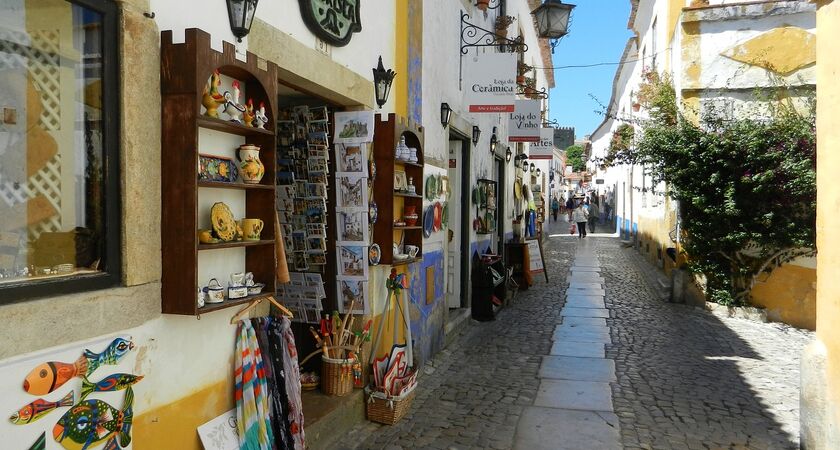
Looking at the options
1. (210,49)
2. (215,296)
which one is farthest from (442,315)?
(210,49)

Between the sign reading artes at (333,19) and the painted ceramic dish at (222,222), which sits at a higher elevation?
the sign reading artes at (333,19)

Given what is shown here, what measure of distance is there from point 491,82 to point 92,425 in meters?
6.27

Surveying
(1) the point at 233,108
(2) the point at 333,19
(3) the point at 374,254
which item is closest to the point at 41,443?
(1) the point at 233,108

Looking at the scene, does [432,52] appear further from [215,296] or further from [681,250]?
[681,250]

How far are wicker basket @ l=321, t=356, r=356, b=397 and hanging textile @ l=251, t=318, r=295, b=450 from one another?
104cm

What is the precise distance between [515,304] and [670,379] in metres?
4.29

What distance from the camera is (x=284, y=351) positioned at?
3549 mm

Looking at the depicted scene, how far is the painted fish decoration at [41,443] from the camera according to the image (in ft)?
6.93

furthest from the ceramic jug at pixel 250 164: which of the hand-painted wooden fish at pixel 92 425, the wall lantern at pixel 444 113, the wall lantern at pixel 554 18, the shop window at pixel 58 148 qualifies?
the wall lantern at pixel 554 18

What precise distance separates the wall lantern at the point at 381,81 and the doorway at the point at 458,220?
3.05 metres

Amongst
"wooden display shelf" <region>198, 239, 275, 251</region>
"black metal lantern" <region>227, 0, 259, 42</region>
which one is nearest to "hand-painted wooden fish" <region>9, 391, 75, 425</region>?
"wooden display shelf" <region>198, 239, 275, 251</region>

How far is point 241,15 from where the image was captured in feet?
10.2

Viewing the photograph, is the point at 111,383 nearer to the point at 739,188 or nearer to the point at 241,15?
the point at 241,15

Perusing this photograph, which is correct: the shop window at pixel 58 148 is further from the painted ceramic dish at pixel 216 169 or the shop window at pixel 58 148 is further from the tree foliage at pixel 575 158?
the tree foliage at pixel 575 158
